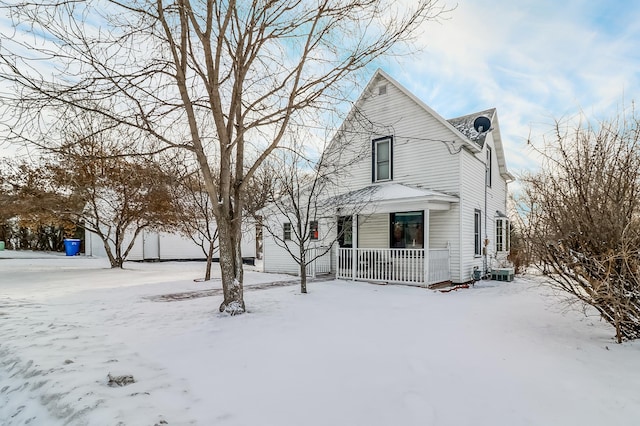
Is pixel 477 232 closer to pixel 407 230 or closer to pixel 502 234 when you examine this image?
pixel 407 230

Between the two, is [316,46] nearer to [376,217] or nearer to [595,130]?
[595,130]

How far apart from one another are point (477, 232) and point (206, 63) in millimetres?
10364

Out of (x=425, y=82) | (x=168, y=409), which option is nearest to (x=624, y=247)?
(x=168, y=409)

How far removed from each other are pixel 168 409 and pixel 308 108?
538 centimetres

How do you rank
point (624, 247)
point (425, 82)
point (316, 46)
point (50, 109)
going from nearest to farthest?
1. point (624, 247)
2. point (50, 109)
3. point (316, 46)
4. point (425, 82)

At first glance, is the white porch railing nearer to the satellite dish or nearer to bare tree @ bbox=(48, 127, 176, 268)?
the satellite dish

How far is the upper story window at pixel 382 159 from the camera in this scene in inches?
471

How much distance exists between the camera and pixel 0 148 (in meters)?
4.64

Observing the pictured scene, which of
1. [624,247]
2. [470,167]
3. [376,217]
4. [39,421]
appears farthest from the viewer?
[376,217]

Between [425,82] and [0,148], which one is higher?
[425,82]

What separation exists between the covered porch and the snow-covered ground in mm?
3384

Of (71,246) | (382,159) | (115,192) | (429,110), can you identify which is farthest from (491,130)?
(71,246)

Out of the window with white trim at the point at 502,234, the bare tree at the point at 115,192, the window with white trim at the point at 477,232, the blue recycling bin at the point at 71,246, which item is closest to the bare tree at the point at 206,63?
the bare tree at the point at 115,192

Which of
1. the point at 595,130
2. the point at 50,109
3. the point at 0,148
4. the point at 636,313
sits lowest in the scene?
the point at 636,313
